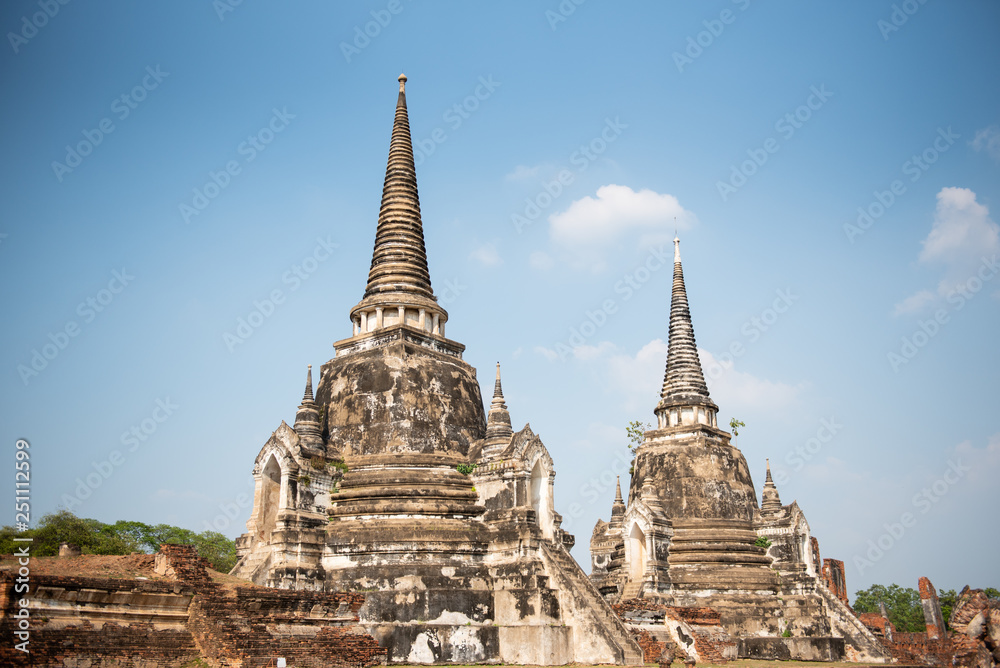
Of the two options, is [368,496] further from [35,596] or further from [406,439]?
[35,596]

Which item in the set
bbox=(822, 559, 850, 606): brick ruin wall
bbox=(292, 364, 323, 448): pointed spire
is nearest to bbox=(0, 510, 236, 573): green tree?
bbox=(292, 364, 323, 448): pointed spire

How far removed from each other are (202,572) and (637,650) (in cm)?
1021

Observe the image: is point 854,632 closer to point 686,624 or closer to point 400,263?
point 686,624

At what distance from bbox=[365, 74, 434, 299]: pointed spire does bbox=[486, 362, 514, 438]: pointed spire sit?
4617 mm

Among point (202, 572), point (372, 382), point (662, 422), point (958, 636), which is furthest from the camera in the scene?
point (662, 422)

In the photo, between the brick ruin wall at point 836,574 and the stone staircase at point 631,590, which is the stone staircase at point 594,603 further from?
the brick ruin wall at point 836,574

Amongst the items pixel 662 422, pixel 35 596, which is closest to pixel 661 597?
pixel 662 422

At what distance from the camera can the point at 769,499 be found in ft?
110

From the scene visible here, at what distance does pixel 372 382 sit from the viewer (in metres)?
25.2

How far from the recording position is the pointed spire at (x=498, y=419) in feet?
80.1

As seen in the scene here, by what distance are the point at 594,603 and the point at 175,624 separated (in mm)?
9745

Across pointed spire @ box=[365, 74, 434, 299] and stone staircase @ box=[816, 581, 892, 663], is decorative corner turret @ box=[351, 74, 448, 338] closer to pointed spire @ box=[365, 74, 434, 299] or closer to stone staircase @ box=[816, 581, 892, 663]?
pointed spire @ box=[365, 74, 434, 299]

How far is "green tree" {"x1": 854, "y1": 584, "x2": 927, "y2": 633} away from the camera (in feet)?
253

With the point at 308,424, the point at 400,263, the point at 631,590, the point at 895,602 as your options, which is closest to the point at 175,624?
the point at 308,424
